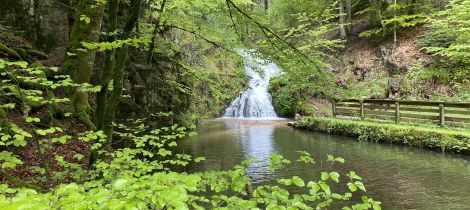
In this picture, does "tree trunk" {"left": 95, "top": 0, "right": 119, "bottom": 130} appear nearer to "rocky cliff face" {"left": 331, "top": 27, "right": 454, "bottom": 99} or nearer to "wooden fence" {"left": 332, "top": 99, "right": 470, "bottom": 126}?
"wooden fence" {"left": 332, "top": 99, "right": 470, "bottom": 126}

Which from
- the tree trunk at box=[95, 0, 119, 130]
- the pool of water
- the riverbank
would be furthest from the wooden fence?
the tree trunk at box=[95, 0, 119, 130]

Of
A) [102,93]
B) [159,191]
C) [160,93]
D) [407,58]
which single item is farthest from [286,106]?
Result: [159,191]

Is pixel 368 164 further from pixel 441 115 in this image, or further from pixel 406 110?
pixel 406 110

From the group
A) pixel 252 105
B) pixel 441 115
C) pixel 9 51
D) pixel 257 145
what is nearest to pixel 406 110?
pixel 441 115

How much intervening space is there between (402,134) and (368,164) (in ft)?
11.5

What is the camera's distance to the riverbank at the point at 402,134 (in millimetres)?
10906

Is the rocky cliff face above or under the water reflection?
above

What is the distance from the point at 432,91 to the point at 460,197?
1318cm

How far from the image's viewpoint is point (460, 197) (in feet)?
22.9

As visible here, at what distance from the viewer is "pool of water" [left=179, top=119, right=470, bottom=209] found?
7246mm

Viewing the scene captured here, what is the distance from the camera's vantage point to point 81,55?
300 inches

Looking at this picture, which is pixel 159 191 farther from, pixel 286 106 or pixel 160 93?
pixel 286 106

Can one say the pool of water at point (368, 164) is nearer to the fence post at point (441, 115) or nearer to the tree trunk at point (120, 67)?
the fence post at point (441, 115)

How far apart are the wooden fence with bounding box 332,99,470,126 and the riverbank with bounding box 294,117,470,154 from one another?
0.77 m
